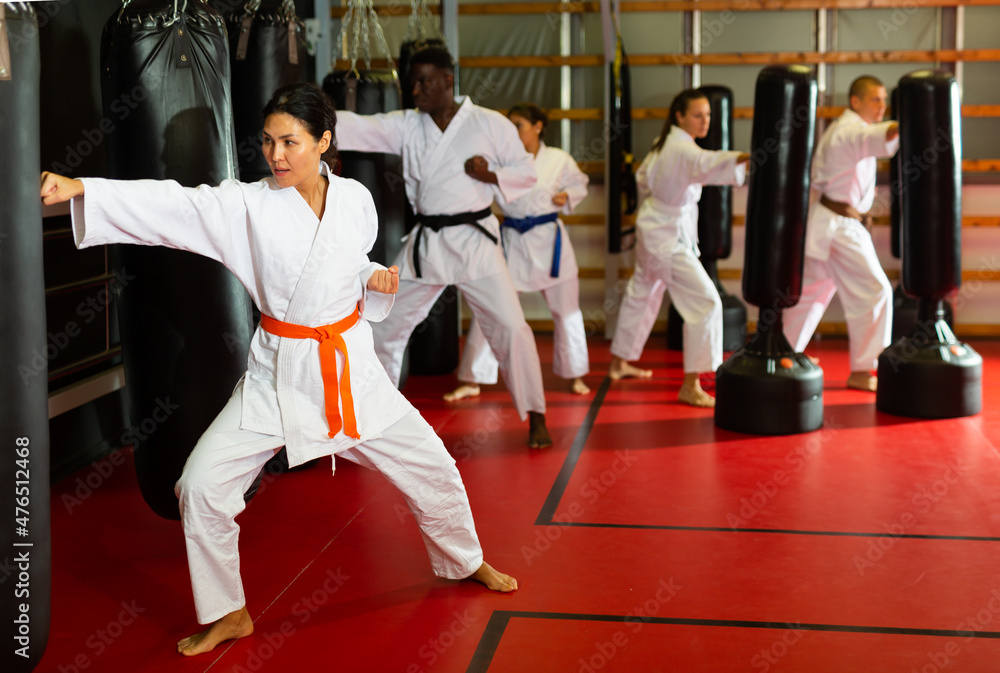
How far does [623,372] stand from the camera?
5.70m

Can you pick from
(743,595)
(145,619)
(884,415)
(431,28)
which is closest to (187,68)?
(145,619)

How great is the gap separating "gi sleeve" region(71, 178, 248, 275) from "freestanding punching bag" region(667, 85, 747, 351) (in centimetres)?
431

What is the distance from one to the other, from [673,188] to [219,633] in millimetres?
3339

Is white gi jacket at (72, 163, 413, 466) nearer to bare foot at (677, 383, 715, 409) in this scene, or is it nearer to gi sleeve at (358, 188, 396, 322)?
gi sleeve at (358, 188, 396, 322)

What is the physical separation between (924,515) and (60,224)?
3.25 metres

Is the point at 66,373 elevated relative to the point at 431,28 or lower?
lower

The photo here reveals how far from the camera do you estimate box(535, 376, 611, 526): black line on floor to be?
11.1 feet

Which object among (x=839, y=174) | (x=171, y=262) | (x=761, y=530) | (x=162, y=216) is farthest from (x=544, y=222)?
(x=162, y=216)

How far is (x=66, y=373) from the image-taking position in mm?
3832

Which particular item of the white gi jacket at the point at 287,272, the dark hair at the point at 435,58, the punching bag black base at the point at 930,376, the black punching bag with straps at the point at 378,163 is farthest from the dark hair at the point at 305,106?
the punching bag black base at the point at 930,376

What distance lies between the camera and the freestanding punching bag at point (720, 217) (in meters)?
6.26

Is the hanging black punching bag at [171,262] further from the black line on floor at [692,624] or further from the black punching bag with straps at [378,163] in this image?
the black punching bag with straps at [378,163]

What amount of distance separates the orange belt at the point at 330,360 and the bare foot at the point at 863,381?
366 centimetres

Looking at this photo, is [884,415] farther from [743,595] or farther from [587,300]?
[587,300]
